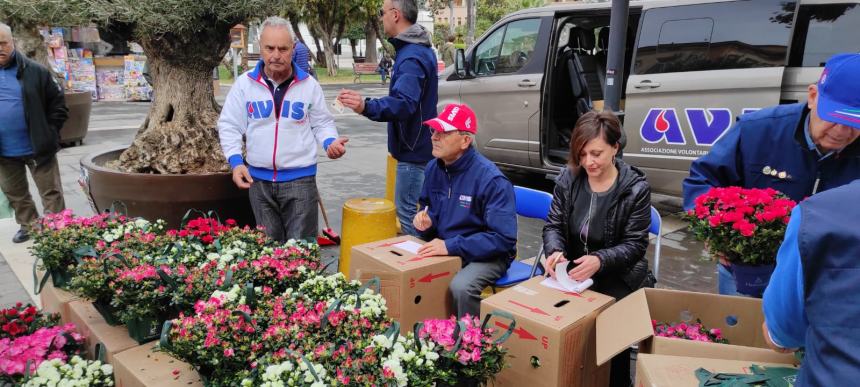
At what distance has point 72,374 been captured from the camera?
2.39 meters

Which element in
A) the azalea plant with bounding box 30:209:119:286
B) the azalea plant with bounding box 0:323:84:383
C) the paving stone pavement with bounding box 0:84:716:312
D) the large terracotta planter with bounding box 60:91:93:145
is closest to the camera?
the azalea plant with bounding box 0:323:84:383

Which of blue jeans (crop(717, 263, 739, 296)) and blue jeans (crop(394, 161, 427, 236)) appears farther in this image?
blue jeans (crop(394, 161, 427, 236))

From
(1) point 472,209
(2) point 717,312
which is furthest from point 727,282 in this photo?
(1) point 472,209

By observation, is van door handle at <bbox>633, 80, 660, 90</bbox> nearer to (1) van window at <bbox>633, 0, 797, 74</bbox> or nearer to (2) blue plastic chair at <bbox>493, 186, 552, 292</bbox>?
(1) van window at <bbox>633, 0, 797, 74</bbox>

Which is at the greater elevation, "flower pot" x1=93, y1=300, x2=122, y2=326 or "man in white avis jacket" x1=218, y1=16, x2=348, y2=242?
"man in white avis jacket" x1=218, y1=16, x2=348, y2=242

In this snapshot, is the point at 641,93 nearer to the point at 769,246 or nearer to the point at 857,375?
the point at 769,246

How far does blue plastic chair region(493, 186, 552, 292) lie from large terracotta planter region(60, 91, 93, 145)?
838 cm

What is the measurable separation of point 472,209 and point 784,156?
1.50 metres

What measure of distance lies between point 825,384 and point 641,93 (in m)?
4.97

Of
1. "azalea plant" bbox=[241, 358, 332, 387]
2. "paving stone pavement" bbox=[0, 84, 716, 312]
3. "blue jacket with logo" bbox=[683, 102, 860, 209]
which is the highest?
"blue jacket with logo" bbox=[683, 102, 860, 209]

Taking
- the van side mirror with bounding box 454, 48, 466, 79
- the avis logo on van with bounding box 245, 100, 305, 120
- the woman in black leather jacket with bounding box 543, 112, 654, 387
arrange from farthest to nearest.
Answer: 1. the van side mirror with bounding box 454, 48, 466, 79
2. the avis logo on van with bounding box 245, 100, 305, 120
3. the woman in black leather jacket with bounding box 543, 112, 654, 387

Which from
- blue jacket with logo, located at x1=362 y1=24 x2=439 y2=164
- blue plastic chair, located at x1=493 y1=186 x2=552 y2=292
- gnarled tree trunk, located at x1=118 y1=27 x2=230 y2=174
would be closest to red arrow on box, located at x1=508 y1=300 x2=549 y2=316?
blue plastic chair, located at x1=493 y1=186 x2=552 y2=292

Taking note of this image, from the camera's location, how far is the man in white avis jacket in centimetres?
362

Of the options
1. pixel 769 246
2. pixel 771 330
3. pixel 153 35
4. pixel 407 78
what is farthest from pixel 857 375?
pixel 153 35
